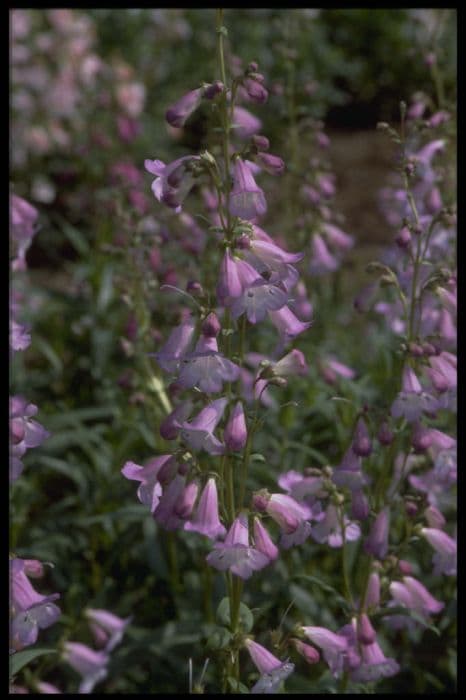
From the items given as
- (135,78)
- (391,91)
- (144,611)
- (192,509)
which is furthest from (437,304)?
(391,91)

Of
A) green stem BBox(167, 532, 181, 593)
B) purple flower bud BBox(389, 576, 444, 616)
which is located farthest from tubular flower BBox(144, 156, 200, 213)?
green stem BBox(167, 532, 181, 593)

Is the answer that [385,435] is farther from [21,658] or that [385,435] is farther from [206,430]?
[21,658]

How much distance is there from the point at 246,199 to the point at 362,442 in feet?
2.73

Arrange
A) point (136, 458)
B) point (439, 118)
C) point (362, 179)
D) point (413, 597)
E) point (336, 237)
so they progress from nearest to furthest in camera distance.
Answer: point (413, 597) < point (439, 118) < point (136, 458) < point (336, 237) < point (362, 179)

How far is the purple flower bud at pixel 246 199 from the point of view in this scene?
2471mm

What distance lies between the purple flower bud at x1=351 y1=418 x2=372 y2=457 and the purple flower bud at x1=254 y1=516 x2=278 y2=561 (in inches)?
17.2

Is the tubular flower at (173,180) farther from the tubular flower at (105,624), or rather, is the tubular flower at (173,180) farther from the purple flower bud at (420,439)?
the tubular flower at (105,624)

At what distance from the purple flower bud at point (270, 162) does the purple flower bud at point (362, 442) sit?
0.79 metres

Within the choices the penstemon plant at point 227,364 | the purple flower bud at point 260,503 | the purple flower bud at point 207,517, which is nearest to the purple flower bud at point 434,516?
the penstemon plant at point 227,364

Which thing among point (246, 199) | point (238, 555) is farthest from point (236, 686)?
point (246, 199)

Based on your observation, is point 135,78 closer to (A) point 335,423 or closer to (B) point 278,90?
(B) point 278,90

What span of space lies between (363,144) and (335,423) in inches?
274

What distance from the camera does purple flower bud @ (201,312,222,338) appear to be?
2.46m

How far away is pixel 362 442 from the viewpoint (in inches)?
114
